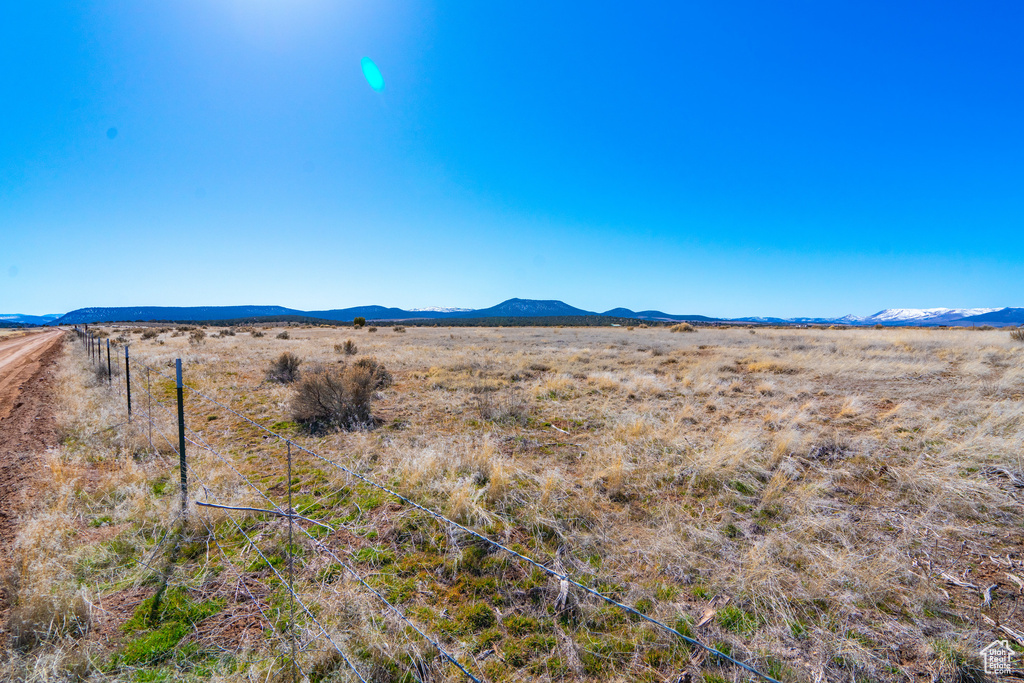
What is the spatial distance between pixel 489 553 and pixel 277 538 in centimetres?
231

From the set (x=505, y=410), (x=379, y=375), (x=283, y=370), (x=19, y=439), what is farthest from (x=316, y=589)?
(x=283, y=370)

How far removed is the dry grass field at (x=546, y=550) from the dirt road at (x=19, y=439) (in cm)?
26

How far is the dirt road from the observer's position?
459 centimetres

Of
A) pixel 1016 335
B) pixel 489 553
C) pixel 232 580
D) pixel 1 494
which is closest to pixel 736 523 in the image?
pixel 489 553

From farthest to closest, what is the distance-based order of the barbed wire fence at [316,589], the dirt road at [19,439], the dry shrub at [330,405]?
1. the dry shrub at [330,405]
2. the dirt road at [19,439]
3. the barbed wire fence at [316,589]

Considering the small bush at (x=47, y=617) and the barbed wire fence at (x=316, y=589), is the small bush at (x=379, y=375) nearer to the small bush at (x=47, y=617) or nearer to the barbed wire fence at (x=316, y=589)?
the barbed wire fence at (x=316, y=589)

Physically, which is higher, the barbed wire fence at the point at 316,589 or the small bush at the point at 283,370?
the small bush at the point at 283,370

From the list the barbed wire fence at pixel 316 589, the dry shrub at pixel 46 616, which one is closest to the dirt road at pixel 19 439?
the dry shrub at pixel 46 616

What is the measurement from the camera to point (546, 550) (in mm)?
4180

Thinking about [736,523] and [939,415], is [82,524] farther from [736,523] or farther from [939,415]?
[939,415]

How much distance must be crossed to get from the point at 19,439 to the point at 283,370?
23.4 ft

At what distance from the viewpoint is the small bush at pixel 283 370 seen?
45.3 ft

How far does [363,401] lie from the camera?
9.28 meters

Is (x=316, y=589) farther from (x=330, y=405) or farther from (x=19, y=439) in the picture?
(x=19, y=439)
